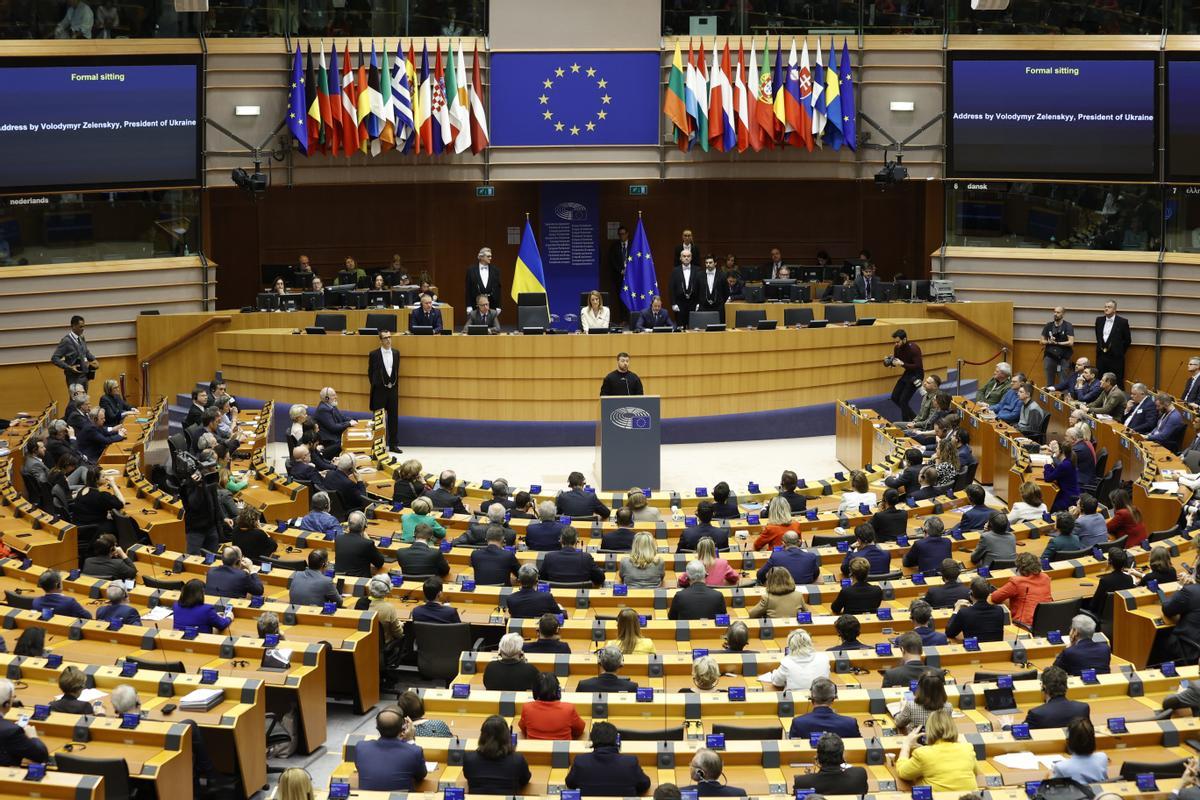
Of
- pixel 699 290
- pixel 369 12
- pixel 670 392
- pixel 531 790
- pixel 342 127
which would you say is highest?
pixel 369 12

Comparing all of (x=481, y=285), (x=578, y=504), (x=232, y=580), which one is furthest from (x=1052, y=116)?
(x=232, y=580)

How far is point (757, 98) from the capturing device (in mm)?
25172

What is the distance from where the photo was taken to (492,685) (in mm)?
10281

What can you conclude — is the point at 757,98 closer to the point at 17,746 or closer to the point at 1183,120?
Answer: the point at 1183,120

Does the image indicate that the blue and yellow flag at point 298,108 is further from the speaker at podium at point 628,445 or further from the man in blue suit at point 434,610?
the man in blue suit at point 434,610

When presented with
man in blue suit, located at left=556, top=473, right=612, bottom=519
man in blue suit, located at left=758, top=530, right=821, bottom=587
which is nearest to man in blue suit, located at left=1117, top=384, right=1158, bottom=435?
man in blue suit, located at left=556, top=473, right=612, bottom=519

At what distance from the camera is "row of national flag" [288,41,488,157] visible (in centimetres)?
2452

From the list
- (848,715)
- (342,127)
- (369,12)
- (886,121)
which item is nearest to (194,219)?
(342,127)

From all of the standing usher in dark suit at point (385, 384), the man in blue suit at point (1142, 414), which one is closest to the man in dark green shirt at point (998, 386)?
the man in blue suit at point (1142, 414)

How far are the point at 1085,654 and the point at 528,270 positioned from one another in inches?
566

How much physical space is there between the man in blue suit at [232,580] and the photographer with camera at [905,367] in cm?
1180

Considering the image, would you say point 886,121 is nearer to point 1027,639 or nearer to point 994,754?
point 1027,639

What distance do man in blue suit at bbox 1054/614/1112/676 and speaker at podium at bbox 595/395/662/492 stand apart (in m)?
8.50

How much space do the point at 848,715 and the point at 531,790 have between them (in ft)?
7.18
